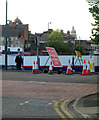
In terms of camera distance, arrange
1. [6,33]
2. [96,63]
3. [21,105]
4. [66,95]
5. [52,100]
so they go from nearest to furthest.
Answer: [21,105] → [52,100] → [66,95] → [96,63] → [6,33]

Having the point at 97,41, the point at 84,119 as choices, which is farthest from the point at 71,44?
the point at 84,119

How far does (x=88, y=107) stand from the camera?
9.40 meters

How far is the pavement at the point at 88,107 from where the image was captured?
8111 mm

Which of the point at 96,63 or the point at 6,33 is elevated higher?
the point at 6,33

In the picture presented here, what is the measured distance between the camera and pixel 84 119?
25.1 ft

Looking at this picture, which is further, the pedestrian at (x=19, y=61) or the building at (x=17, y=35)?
the building at (x=17, y=35)

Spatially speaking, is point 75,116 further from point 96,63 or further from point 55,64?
point 96,63

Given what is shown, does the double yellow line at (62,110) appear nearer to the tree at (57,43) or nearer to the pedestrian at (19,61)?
the pedestrian at (19,61)

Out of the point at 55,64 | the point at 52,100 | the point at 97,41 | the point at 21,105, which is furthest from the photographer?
the point at 55,64

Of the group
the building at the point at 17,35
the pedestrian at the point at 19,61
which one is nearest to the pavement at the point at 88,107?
the pedestrian at the point at 19,61

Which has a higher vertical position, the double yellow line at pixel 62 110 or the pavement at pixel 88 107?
the pavement at pixel 88 107

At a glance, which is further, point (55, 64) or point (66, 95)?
point (55, 64)

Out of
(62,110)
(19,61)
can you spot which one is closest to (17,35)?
(19,61)

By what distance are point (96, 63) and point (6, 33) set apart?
9993 mm
